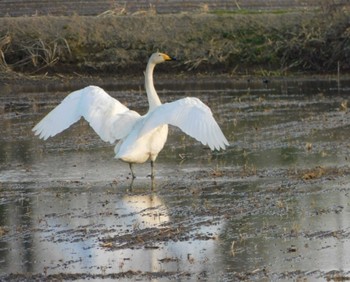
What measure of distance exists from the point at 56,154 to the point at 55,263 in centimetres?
650

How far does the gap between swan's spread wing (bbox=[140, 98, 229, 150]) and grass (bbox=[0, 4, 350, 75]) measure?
14.6m

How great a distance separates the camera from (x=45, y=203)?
37.7 feet

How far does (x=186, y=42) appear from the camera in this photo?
2716cm

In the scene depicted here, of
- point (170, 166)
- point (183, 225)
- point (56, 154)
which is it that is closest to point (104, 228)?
point (183, 225)

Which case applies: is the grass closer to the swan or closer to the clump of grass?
the clump of grass

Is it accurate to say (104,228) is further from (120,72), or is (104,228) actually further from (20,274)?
(120,72)

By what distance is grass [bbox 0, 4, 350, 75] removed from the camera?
26375 mm

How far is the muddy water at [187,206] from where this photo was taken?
8516 millimetres

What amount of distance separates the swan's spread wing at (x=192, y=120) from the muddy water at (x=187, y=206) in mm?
672

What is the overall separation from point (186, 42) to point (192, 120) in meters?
16.1

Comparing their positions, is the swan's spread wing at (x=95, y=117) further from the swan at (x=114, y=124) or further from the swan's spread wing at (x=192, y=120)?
the swan's spread wing at (x=192, y=120)

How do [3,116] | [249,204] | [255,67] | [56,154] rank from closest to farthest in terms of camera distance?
[249,204]
[56,154]
[3,116]
[255,67]

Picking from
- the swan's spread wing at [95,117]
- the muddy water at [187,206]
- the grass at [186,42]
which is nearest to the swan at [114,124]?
the swan's spread wing at [95,117]

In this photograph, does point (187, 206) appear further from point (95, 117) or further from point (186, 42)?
point (186, 42)
